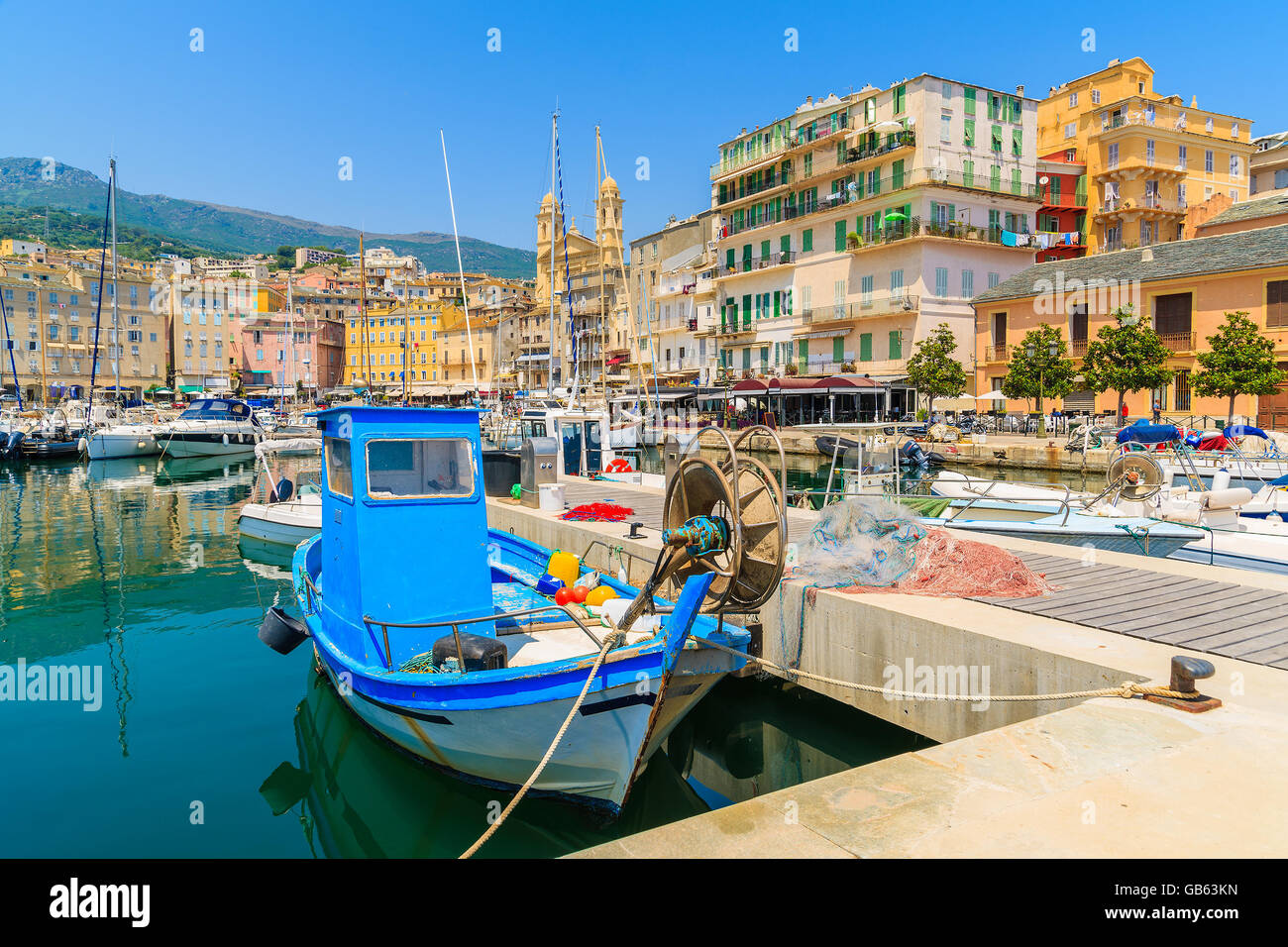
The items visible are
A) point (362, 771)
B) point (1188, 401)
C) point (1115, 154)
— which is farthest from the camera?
point (1115, 154)

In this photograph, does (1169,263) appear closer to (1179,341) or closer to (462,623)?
(1179,341)

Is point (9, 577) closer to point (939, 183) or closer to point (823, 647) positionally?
point (823, 647)

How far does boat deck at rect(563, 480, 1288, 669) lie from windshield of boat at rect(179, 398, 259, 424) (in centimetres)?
4911

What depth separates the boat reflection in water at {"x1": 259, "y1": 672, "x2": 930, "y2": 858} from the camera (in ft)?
24.6

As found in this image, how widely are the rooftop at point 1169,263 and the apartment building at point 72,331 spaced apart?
87756 mm

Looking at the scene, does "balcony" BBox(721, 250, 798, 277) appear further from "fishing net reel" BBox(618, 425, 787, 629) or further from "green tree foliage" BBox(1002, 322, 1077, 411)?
"fishing net reel" BBox(618, 425, 787, 629)

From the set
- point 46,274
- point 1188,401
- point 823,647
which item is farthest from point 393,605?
point 46,274

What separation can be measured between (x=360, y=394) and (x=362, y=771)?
13.0 m

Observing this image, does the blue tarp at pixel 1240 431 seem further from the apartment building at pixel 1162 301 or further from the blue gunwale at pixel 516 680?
the blue gunwale at pixel 516 680

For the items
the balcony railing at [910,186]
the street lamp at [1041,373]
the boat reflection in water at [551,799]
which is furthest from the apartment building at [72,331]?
the boat reflection in water at [551,799]

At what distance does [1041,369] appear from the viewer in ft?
128

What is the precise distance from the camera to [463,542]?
28.4 feet

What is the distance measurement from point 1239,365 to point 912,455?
12.6 m

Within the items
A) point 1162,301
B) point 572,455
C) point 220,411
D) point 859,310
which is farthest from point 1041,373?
point 220,411
